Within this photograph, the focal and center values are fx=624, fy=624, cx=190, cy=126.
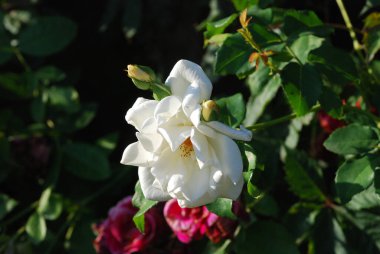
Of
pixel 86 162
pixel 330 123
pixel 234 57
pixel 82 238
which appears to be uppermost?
pixel 234 57

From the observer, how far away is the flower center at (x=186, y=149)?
2.48ft

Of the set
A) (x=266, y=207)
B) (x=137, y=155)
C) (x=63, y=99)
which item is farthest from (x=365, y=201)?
(x=63, y=99)

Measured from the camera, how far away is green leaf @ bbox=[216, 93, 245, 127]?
842 millimetres

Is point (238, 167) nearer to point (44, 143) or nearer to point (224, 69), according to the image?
point (224, 69)

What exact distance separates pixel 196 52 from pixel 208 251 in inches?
31.4

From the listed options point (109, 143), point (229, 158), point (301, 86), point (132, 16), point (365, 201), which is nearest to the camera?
point (229, 158)

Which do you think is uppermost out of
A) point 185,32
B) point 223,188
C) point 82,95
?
point 223,188

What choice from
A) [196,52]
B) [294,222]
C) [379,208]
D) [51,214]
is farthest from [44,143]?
[379,208]

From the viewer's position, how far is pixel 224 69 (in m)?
0.90

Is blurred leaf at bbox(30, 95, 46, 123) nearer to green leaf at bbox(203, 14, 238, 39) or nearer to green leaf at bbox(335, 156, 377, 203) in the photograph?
green leaf at bbox(203, 14, 238, 39)

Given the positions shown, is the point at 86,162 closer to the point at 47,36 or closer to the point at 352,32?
the point at 47,36

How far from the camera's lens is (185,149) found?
2.49 feet

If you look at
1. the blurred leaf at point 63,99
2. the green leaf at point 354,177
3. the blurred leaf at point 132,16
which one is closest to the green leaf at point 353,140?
the green leaf at point 354,177

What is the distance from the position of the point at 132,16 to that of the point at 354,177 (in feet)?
2.94
